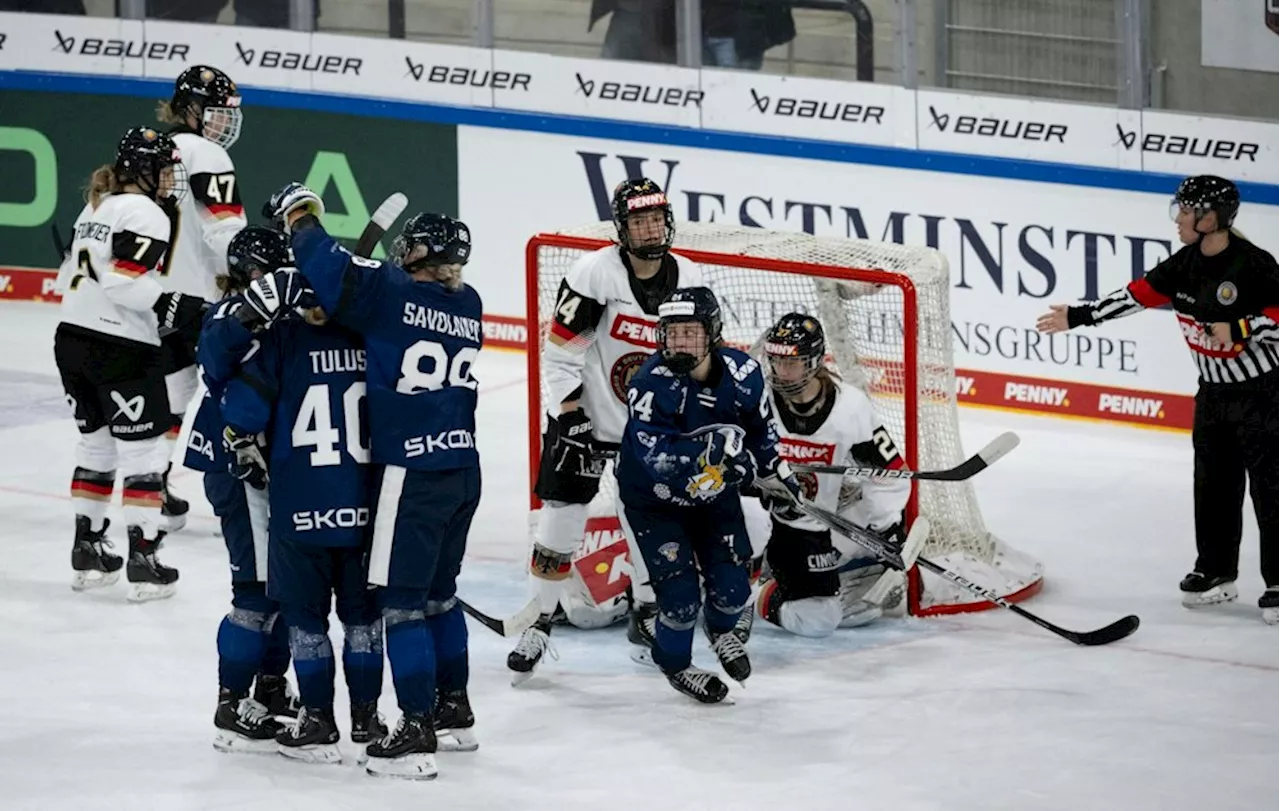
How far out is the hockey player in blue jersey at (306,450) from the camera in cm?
496

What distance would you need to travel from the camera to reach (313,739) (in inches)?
203

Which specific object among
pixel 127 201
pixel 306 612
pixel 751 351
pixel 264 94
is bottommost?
pixel 306 612

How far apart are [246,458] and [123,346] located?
166 cm

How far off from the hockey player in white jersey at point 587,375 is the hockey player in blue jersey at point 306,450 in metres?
0.96

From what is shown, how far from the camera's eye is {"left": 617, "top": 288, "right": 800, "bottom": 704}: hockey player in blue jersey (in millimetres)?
5395

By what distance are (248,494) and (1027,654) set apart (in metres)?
2.33

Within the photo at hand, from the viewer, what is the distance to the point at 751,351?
6.59m

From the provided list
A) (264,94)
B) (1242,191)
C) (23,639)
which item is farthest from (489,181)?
(23,639)

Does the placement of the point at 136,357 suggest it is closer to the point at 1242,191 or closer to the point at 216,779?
the point at 216,779

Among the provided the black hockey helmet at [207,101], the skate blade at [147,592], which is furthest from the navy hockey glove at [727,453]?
the black hockey helmet at [207,101]

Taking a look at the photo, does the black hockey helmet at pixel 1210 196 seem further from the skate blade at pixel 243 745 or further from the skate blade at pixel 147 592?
the skate blade at pixel 147 592

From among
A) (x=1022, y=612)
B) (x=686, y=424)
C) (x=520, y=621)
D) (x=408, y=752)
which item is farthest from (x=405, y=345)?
(x=1022, y=612)

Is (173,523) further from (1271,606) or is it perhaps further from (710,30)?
(1271,606)

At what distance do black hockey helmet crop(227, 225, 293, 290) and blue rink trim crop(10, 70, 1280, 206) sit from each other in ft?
14.2
